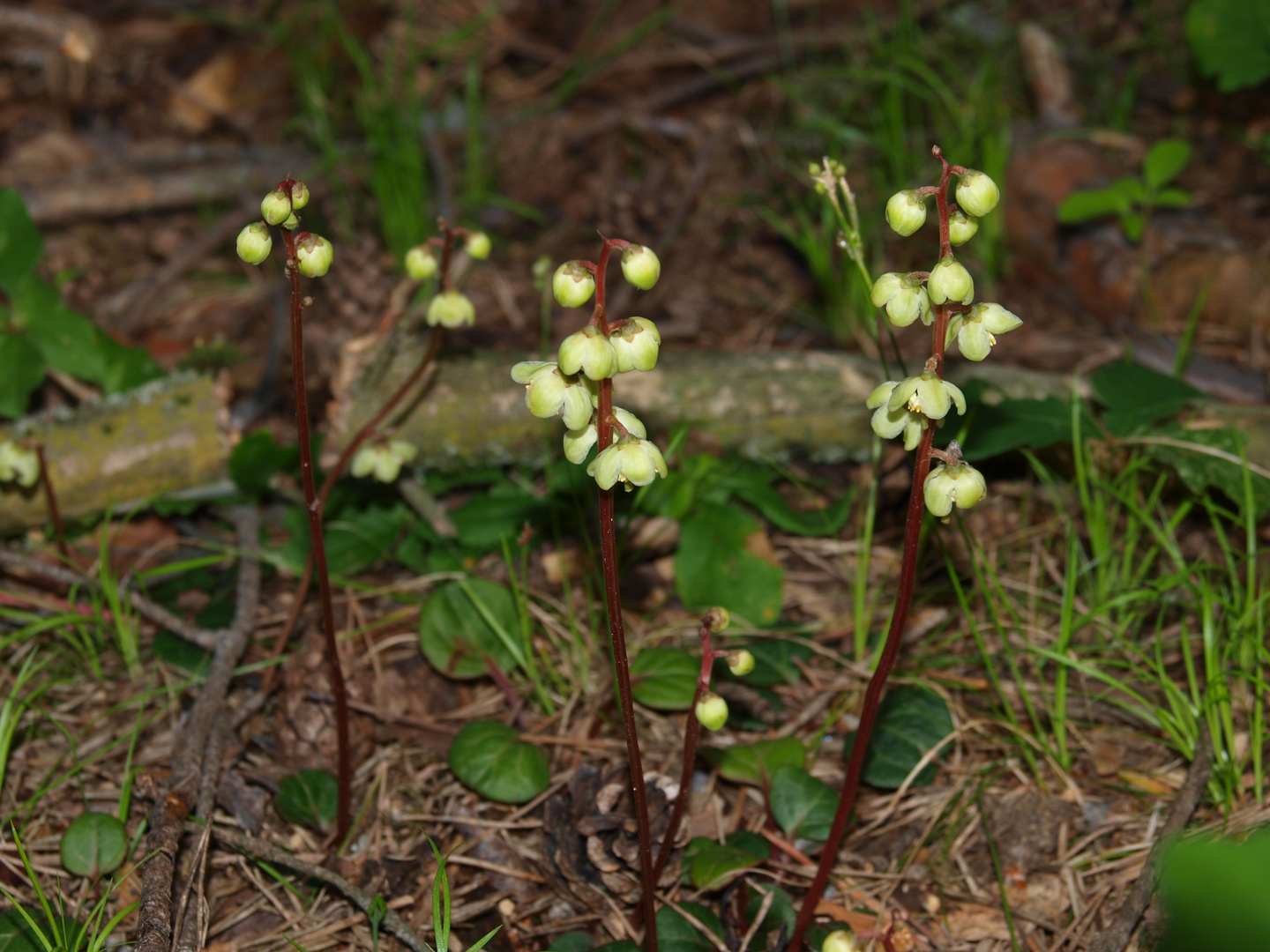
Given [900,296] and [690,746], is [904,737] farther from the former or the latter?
[900,296]

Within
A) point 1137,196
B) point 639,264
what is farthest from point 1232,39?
point 639,264

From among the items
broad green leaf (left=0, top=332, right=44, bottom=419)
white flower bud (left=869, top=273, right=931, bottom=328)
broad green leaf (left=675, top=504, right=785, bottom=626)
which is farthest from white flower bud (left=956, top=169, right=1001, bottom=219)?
broad green leaf (left=0, top=332, right=44, bottom=419)

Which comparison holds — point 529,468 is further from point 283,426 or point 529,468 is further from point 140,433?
point 140,433

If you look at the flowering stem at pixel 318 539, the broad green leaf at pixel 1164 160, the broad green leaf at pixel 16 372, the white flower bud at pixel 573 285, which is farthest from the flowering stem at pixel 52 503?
the broad green leaf at pixel 1164 160

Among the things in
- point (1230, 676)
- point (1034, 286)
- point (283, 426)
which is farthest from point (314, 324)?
point (1230, 676)

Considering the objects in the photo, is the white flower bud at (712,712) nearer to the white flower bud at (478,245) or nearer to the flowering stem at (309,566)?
the flowering stem at (309,566)
